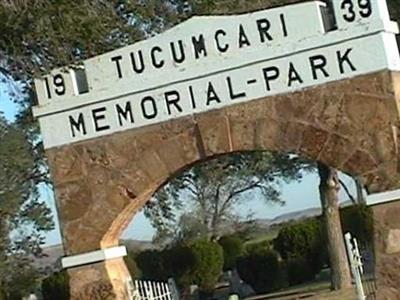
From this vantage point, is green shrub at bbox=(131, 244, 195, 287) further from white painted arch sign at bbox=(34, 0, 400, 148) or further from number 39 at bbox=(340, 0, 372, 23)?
number 39 at bbox=(340, 0, 372, 23)

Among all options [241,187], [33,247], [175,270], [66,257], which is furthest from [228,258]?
[66,257]

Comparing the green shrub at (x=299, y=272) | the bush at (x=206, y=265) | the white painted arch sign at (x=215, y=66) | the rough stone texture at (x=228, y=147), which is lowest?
the green shrub at (x=299, y=272)

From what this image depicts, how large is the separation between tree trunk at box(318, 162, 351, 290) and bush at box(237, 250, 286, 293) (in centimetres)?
605

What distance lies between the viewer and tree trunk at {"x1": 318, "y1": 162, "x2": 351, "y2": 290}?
949 inches

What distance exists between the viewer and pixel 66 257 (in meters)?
13.5

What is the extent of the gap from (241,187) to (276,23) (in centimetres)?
3396

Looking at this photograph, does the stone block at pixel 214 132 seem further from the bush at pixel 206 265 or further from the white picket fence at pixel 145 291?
the bush at pixel 206 265

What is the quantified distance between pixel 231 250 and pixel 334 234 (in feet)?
40.9

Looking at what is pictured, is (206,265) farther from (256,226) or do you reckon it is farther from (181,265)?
(256,226)

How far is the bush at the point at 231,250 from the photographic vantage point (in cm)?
3497

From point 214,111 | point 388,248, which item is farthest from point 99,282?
point 388,248

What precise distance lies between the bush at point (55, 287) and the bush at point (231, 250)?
589 cm

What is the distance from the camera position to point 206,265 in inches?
1236

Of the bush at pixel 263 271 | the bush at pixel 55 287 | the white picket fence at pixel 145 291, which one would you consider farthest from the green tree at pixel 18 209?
the white picket fence at pixel 145 291
